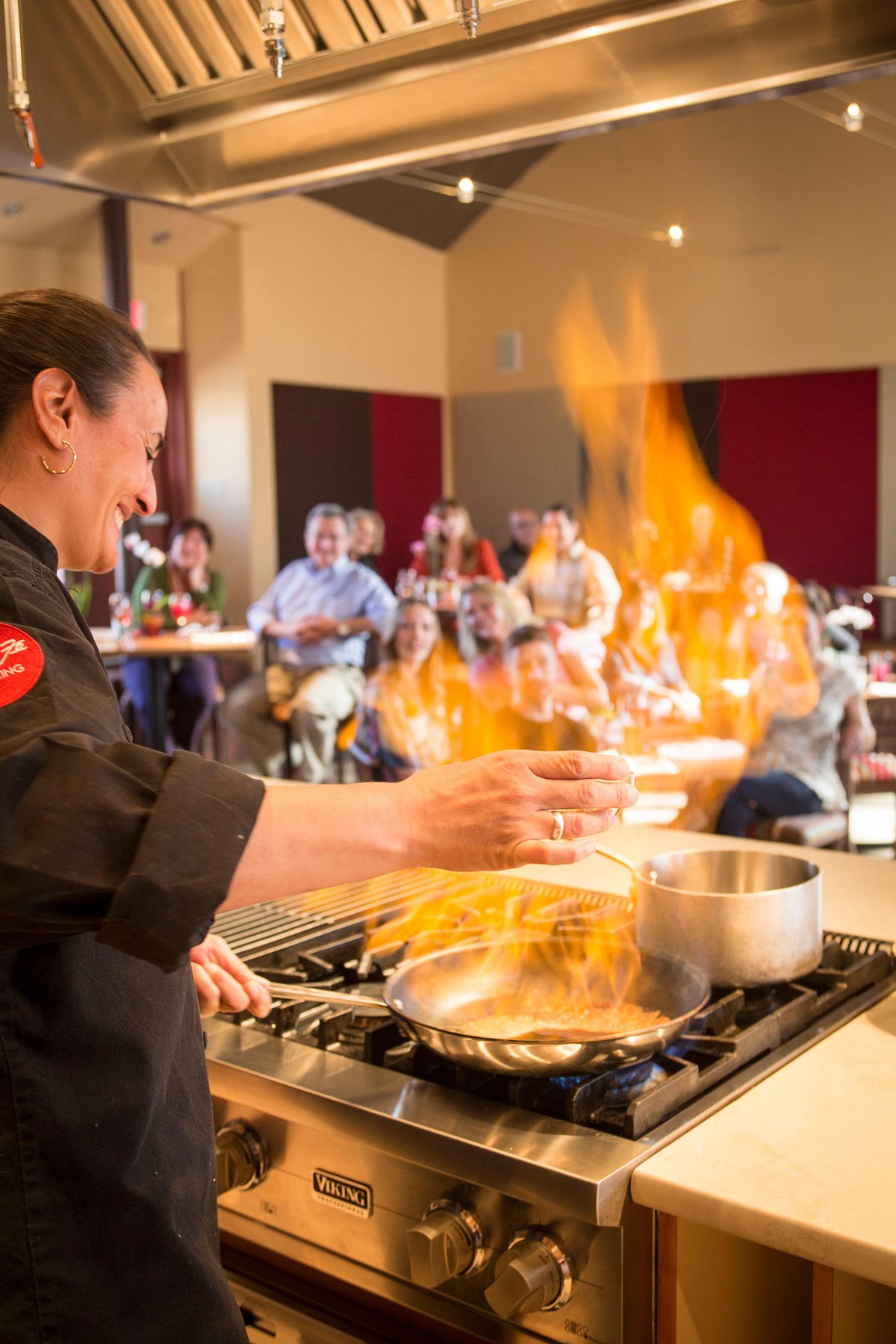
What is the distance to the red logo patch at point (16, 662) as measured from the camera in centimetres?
77

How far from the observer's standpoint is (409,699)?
16.8ft

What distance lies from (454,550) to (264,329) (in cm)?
300

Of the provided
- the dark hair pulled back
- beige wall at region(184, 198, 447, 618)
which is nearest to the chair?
the dark hair pulled back

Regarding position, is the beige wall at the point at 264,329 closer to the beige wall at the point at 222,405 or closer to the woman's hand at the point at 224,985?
the beige wall at the point at 222,405

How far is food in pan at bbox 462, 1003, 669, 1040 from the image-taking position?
47.0 inches

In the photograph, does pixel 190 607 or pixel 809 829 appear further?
pixel 190 607

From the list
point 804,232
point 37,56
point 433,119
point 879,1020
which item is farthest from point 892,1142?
point 804,232

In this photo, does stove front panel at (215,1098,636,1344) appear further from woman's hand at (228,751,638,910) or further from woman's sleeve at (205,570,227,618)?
woman's sleeve at (205,570,227,618)

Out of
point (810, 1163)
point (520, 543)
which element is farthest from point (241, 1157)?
point (520, 543)

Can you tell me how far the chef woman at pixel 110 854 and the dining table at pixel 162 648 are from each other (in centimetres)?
481

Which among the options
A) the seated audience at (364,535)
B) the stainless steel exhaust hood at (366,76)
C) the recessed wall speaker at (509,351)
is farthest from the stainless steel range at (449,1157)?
the recessed wall speaker at (509,351)

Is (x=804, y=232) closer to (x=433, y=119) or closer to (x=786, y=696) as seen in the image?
(x=786, y=696)

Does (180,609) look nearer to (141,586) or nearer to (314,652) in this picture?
(141,586)

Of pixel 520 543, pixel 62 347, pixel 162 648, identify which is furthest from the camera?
pixel 520 543
